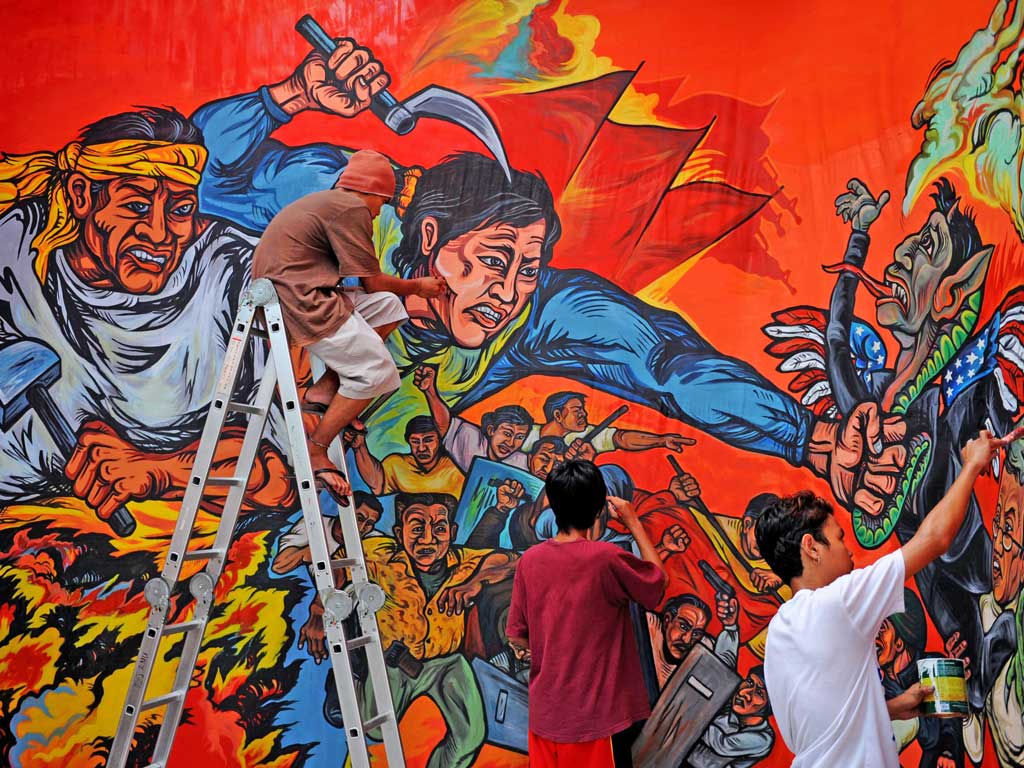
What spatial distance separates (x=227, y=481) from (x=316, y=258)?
2.70 feet

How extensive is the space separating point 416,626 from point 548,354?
1.17m

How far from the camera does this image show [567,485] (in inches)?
121

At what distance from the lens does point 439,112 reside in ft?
12.8

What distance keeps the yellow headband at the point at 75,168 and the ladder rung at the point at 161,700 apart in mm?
1974

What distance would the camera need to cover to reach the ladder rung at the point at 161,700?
9.92 ft

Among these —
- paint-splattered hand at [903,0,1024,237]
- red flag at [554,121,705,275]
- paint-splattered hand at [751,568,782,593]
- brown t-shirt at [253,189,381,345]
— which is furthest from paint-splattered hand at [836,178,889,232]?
brown t-shirt at [253,189,381,345]

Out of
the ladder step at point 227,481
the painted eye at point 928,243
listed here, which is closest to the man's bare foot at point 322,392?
the ladder step at point 227,481

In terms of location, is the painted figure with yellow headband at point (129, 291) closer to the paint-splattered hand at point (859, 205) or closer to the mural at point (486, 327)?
the mural at point (486, 327)

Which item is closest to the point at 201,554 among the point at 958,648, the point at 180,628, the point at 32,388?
the point at 180,628

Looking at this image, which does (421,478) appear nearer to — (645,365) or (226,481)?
(226,481)

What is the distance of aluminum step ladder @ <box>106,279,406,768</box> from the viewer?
2.93m

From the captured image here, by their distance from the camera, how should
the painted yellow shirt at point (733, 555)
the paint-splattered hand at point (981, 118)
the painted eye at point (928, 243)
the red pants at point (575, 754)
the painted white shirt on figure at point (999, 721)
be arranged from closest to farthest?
1. the painted white shirt on figure at point (999, 721)
2. the paint-splattered hand at point (981, 118)
3. the red pants at point (575, 754)
4. the painted eye at point (928, 243)
5. the painted yellow shirt at point (733, 555)

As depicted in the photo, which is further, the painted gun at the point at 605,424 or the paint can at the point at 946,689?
the painted gun at the point at 605,424

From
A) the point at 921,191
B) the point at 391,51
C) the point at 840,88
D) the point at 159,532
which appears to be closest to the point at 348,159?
the point at 391,51
